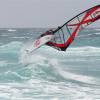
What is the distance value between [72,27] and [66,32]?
1.42 ft

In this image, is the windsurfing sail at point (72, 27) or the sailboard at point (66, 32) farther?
the windsurfing sail at point (72, 27)

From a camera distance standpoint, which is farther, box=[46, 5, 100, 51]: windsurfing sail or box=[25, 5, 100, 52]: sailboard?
box=[46, 5, 100, 51]: windsurfing sail

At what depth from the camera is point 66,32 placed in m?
22.1

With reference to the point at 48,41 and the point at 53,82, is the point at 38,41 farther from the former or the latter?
the point at 53,82

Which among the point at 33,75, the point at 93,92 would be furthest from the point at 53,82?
the point at 93,92

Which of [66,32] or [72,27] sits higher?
[72,27]

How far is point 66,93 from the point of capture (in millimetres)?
20125

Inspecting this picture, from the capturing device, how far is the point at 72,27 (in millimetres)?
22094

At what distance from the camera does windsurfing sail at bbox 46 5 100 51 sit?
21734 millimetres

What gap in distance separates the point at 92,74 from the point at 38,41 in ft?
23.5

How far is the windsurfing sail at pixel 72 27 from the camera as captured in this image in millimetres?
21734

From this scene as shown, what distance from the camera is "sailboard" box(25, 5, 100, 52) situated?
70.8 ft

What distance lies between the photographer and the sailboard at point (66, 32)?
2158cm

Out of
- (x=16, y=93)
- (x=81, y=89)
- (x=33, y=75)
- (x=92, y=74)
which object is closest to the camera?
(x=16, y=93)
